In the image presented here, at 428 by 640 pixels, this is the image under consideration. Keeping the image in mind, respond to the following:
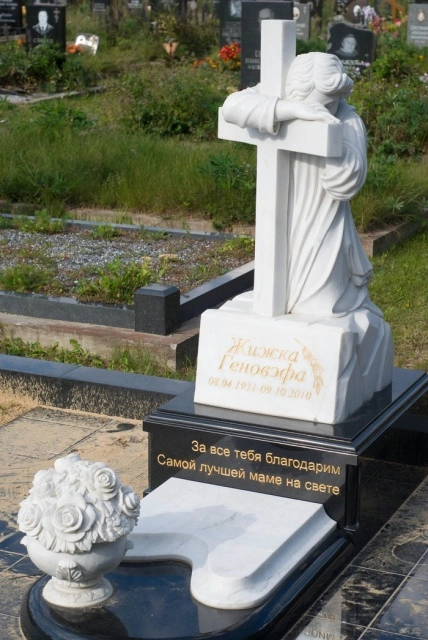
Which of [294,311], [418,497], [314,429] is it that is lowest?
[418,497]

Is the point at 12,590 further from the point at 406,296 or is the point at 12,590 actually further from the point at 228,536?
the point at 406,296

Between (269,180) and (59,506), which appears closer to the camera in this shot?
(59,506)

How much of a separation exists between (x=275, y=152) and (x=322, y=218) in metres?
0.38

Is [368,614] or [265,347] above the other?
[265,347]

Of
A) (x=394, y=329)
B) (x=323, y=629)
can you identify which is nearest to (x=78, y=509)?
(x=323, y=629)

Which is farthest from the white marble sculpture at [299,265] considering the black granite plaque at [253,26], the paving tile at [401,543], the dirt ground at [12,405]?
the black granite plaque at [253,26]

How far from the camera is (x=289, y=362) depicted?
516 centimetres

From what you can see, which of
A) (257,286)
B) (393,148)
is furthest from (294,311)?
(393,148)

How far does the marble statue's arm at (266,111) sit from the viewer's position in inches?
195

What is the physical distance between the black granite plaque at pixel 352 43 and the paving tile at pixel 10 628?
13.8 metres

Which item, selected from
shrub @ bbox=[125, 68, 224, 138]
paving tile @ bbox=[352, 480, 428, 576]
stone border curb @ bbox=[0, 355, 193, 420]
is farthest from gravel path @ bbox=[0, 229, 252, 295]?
shrub @ bbox=[125, 68, 224, 138]

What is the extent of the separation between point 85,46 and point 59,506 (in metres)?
19.9

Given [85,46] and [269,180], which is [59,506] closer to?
[269,180]

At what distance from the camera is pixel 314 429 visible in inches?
198
